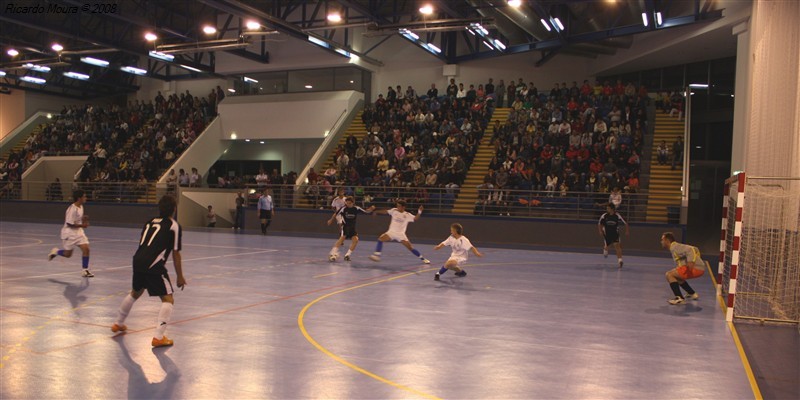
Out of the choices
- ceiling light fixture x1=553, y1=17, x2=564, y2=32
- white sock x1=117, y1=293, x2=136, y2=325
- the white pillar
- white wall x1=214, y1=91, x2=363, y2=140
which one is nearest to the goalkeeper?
the white pillar

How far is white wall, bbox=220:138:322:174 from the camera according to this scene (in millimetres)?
40469

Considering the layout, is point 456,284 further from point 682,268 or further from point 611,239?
point 611,239

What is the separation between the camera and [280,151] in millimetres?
41562

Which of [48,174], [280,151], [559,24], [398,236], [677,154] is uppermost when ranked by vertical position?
[559,24]

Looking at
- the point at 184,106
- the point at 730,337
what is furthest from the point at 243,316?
the point at 184,106

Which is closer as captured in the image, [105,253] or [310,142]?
[105,253]

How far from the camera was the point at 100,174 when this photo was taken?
38.8 m

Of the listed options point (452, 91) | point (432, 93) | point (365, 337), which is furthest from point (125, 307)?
point (432, 93)

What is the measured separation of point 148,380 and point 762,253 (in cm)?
1274

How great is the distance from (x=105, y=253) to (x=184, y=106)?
1000 inches

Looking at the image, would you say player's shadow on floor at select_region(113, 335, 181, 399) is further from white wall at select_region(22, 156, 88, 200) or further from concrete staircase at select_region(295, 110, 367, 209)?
white wall at select_region(22, 156, 88, 200)

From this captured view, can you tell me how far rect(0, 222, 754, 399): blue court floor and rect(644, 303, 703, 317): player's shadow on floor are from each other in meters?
0.04

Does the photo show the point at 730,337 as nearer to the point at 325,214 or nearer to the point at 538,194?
the point at 538,194

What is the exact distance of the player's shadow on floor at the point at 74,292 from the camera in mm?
10953
